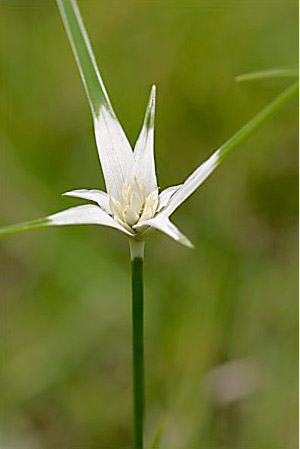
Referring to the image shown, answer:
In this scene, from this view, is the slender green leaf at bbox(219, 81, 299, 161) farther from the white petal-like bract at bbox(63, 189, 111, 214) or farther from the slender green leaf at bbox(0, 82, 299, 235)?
the white petal-like bract at bbox(63, 189, 111, 214)

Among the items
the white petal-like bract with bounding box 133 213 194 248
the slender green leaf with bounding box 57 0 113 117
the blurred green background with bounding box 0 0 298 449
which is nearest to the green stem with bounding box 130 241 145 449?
the white petal-like bract with bounding box 133 213 194 248

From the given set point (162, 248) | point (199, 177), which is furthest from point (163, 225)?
point (162, 248)

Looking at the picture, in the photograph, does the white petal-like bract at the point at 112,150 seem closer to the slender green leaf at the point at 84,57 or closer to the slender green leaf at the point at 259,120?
the slender green leaf at the point at 84,57

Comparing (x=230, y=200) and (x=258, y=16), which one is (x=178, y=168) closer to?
(x=230, y=200)

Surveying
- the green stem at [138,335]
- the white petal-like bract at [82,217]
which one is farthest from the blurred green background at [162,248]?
the white petal-like bract at [82,217]

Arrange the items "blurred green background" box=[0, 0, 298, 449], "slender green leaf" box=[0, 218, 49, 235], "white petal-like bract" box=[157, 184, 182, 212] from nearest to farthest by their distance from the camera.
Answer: "slender green leaf" box=[0, 218, 49, 235]
"white petal-like bract" box=[157, 184, 182, 212]
"blurred green background" box=[0, 0, 298, 449]

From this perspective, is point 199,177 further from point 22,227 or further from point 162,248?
point 162,248
